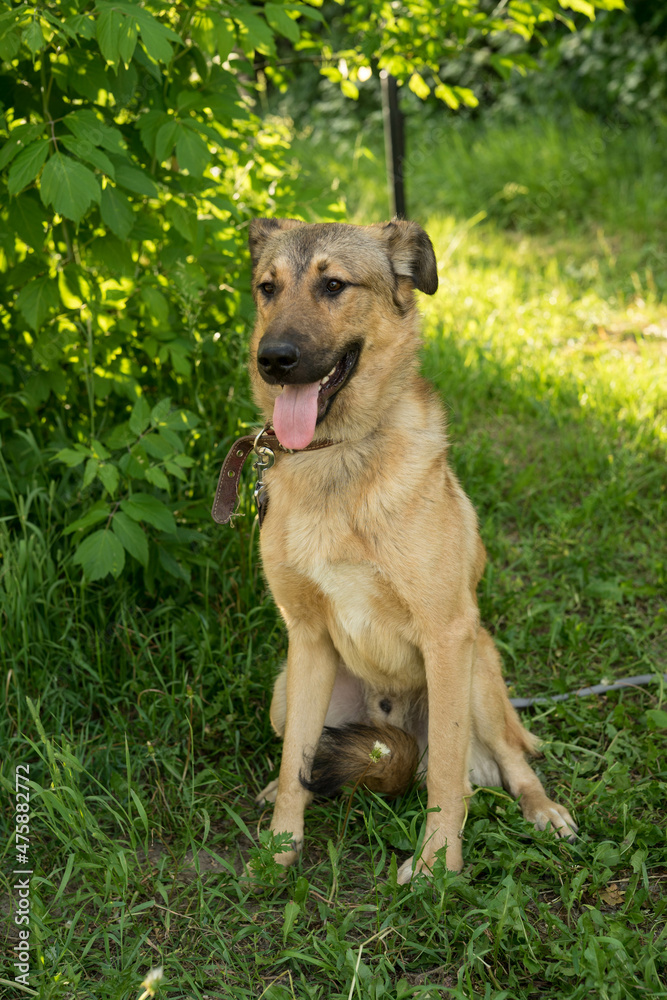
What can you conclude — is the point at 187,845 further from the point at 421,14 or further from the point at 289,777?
the point at 421,14

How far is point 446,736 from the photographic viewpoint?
7.81ft

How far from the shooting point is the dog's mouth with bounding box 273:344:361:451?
2.40m

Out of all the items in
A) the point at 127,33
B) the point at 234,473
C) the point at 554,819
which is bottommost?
the point at 554,819

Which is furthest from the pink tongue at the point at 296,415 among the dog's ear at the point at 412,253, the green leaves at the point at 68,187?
the green leaves at the point at 68,187

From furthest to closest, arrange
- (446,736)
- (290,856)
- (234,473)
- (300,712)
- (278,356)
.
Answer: (234,473) < (300,712) < (290,856) < (446,736) < (278,356)

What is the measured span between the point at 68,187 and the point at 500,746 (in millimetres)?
2251

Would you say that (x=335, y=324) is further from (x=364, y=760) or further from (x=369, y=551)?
(x=364, y=760)

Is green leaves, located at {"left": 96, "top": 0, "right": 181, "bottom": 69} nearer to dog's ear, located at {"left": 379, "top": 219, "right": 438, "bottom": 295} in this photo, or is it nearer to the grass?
dog's ear, located at {"left": 379, "top": 219, "right": 438, "bottom": 295}

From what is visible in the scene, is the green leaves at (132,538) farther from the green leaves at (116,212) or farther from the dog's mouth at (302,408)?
the green leaves at (116,212)

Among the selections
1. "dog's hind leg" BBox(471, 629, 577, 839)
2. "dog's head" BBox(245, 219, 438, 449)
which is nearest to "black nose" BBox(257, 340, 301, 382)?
"dog's head" BBox(245, 219, 438, 449)

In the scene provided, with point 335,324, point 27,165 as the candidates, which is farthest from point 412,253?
point 27,165

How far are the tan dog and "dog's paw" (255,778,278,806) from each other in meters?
0.01

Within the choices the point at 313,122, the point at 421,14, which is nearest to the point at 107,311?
the point at 421,14

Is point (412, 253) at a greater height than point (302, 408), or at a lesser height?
greater
